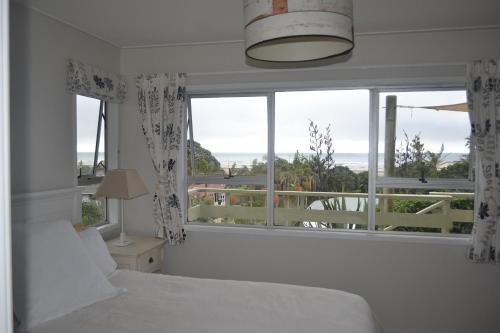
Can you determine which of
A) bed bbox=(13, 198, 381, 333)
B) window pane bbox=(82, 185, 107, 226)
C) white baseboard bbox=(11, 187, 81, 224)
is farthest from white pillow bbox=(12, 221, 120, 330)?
window pane bbox=(82, 185, 107, 226)

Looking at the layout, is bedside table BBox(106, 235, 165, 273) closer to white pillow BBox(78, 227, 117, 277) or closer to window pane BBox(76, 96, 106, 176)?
white pillow BBox(78, 227, 117, 277)

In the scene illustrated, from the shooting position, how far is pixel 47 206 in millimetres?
2758

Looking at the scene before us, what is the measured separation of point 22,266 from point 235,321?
1097 millimetres

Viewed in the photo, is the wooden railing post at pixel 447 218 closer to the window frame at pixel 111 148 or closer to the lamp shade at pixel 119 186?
the lamp shade at pixel 119 186

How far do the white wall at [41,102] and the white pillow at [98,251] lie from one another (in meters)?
0.53

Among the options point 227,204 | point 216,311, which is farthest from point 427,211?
point 216,311

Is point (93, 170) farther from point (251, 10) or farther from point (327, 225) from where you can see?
point (251, 10)

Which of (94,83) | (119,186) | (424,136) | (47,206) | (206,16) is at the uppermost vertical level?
(206,16)

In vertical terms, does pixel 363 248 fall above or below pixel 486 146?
below

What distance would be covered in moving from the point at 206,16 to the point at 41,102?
1352 millimetres

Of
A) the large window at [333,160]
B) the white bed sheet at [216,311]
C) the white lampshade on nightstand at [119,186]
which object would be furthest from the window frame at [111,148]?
the white bed sheet at [216,311]

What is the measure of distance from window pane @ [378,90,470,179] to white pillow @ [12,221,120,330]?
8.06 ft

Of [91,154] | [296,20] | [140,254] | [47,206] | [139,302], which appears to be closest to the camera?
[296,20]

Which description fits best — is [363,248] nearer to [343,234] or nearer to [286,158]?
A: [343,234]
